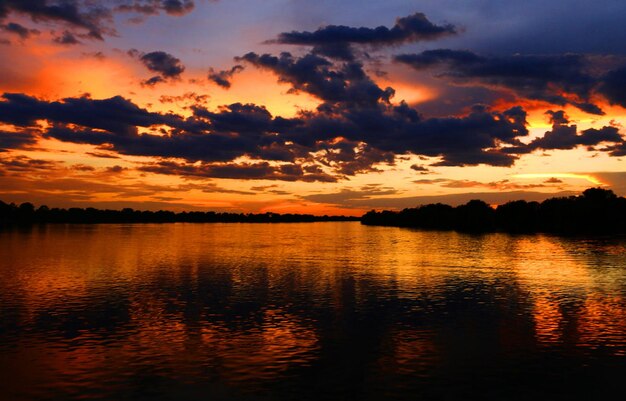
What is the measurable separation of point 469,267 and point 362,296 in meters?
38.3

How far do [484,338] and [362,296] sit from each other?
69.7 feet

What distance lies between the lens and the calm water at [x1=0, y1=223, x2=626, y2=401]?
29.2 meters

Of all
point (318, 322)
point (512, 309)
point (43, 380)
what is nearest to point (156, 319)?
point (318, 322)

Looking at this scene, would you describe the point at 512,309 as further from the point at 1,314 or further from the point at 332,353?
the point at 1,314

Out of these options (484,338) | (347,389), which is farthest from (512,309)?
(347,389)

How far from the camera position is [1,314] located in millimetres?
48562

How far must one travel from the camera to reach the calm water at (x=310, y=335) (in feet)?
95.7

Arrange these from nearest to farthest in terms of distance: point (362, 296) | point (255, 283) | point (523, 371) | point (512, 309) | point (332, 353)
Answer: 1. point (523, 371)
2. point (332, 353)
3. point (512, 309)
4. point (362, 296)
5. point (255, 283)

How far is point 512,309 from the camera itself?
52.8m

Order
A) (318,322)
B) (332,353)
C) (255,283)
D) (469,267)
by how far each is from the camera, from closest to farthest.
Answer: (332,353) → (318,322) → (255,283) → (469,267)

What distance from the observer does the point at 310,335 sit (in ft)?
135

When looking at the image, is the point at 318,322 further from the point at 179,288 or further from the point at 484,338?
the point at 179,288

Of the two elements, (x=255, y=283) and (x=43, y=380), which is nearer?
(x=43, y=380)

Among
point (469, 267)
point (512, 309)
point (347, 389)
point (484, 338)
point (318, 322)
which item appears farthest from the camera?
point (469, 267)
